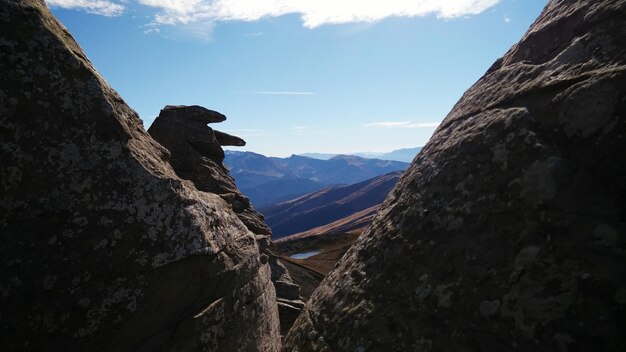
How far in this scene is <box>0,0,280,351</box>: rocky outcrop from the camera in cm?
786

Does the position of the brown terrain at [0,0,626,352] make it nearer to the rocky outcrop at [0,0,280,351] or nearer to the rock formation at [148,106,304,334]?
the rocky outcrop at [0,0,280,351]

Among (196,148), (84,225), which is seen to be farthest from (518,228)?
(196,148)

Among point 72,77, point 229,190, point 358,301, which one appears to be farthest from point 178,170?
point 358,301

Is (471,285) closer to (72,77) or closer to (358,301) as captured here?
(358,301)

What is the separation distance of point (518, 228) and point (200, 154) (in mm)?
17165

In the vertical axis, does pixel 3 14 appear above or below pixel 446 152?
above

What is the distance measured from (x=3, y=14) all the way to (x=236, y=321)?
8.39 meters

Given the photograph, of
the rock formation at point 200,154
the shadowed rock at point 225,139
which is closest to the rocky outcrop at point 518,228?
the rock formation at point 200,154

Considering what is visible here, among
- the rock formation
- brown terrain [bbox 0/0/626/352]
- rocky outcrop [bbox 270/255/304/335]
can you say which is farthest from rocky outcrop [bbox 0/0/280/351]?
rocky outcrop [bbox 270/255/304/335]

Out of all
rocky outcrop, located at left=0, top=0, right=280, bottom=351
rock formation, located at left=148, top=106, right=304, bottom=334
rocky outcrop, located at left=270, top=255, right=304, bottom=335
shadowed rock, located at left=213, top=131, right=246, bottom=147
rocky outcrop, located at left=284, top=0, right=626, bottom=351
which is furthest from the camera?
shadowed rock, located at left=213, top=131, right=246, bottom=147

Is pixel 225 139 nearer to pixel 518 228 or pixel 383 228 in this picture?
pixel 383 228

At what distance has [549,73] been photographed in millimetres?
9219

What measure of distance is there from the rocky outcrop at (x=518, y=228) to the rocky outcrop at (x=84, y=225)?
3362mm

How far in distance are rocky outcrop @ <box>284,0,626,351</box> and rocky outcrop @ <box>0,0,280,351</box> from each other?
132 inches
